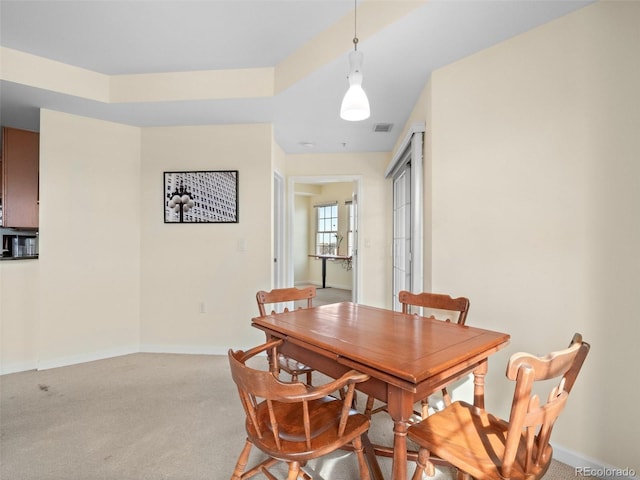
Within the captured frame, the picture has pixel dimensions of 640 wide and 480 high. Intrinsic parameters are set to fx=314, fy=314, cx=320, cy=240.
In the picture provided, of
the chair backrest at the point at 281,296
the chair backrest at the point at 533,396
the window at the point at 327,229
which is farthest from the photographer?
the window at the point at 327,229

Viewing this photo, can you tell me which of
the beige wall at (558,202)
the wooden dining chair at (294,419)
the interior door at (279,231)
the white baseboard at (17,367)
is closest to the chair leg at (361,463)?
the wooden dining chair at (294,419)

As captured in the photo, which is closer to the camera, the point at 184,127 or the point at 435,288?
the point at 435,288

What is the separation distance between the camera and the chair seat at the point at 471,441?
101cm

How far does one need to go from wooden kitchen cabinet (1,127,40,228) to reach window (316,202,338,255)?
5.37 metres

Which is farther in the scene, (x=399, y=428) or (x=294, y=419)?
(x=294, y=419)

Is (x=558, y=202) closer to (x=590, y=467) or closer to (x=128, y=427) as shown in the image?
(x=590, y=467)

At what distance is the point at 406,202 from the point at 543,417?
2.55m

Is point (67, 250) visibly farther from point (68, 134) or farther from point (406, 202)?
point (406, 202)

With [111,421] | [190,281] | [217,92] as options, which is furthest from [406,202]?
[111,421]

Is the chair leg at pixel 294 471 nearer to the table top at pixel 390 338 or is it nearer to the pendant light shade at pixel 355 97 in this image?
the table top at pixel 390 338

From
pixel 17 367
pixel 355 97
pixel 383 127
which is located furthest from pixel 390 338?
pixel 17 367

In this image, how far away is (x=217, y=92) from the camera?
2.66m

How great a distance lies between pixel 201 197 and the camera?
329 centimetres

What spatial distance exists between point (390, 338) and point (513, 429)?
56cm
